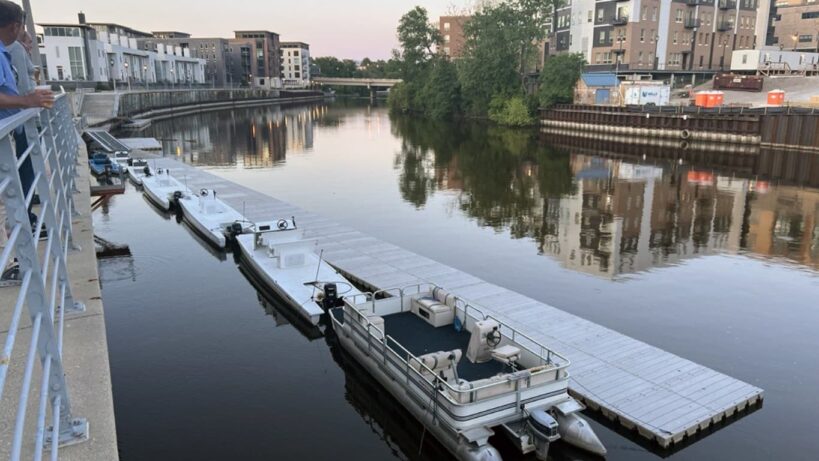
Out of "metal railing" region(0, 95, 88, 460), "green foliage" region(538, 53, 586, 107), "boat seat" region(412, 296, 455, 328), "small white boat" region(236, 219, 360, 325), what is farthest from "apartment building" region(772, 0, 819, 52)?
"metal railing" region(0, 95, 88, 460)

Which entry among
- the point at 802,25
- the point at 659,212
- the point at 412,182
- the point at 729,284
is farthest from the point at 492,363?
the point at 802,25

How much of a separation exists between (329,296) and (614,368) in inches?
377

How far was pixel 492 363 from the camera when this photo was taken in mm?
15367

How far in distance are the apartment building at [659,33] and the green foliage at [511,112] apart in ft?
59.6

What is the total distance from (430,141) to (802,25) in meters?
99.9

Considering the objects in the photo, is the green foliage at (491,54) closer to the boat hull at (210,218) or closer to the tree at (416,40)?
the tree at (416,40)

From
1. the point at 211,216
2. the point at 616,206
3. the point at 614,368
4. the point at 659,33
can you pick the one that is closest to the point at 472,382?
the point at 614,368

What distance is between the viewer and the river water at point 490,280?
48.9ft

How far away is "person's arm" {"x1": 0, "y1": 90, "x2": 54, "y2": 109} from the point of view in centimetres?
554

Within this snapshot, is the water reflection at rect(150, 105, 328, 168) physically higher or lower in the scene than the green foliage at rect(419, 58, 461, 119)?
lower

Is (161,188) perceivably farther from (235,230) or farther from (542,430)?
(542,430)

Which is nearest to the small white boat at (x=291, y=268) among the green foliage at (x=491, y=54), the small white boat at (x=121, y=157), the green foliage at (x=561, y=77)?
the small white boat at (x=121, y=157)

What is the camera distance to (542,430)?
13094mm

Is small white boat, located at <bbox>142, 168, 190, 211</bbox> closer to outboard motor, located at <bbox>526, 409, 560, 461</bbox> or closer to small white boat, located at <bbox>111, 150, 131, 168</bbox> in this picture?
small white boat, located at <bbox>111, 150, 131, 168</bbox>
